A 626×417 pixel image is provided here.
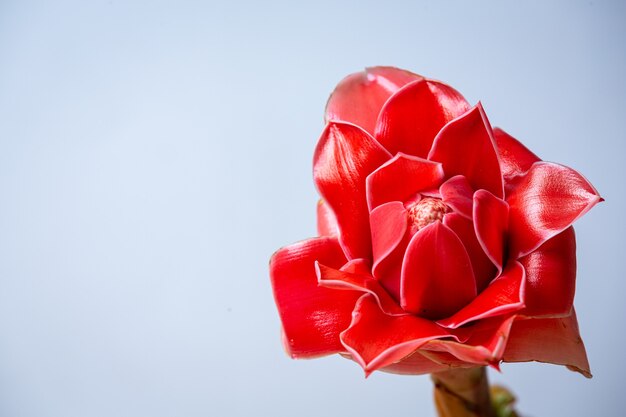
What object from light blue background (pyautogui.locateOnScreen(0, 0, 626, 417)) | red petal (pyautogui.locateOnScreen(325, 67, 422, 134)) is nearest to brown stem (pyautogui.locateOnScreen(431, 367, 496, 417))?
red petal (pyautogui.locateOnScreen(325, 67, 422, 134))

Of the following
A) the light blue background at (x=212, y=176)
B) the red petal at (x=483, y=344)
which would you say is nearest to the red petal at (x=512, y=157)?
the red petal at (x=483, y=344)

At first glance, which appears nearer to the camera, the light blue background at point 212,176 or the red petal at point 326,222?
the red petal at point 326,222

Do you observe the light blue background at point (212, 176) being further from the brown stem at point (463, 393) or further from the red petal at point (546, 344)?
the red petal at point (546, 344)

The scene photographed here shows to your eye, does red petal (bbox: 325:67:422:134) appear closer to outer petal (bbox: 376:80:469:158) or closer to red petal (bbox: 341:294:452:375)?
outer petal (bbox: 376:80:469:158)

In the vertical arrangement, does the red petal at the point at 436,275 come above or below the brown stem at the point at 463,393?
above

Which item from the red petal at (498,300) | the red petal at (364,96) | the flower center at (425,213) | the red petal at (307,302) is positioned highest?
the red petal at (364,96)

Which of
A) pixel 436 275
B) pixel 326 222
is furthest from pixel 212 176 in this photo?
pixel 436 275

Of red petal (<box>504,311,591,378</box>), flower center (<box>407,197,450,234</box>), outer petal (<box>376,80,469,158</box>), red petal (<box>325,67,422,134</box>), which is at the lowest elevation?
red petal (<box>504,311,591,378</box>)
